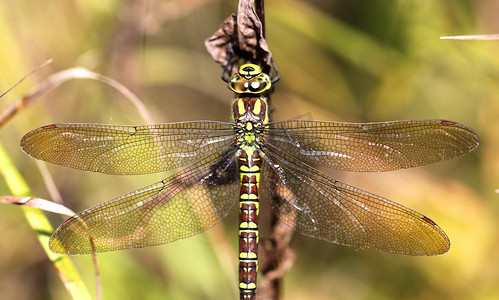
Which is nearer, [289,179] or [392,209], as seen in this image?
[392,209]

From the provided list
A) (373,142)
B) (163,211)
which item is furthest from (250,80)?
(163,211)

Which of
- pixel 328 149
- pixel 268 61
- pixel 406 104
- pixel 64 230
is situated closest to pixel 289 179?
pixel 328 149

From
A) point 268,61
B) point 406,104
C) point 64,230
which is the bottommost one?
point 64,230

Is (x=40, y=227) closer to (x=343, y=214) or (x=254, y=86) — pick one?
(x=254, y=86)

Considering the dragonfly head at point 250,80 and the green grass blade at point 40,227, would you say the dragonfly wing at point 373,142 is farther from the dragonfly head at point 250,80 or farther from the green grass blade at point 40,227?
the green grass blade at point 40,227

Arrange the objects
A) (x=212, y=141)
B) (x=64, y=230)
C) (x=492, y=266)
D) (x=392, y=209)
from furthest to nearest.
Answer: (x=492, y=266) → (x=212, y=141) → (x=392, y=209) → (x=64, y=230)

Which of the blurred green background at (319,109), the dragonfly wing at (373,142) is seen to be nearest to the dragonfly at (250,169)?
the dragonfly wing at (373,142)

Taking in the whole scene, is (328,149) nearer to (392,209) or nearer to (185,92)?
(392,209)

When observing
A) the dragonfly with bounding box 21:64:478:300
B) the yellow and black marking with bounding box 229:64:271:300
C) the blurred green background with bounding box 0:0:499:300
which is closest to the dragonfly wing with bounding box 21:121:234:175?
the dragonfly with bounding box 21:64:478:300
